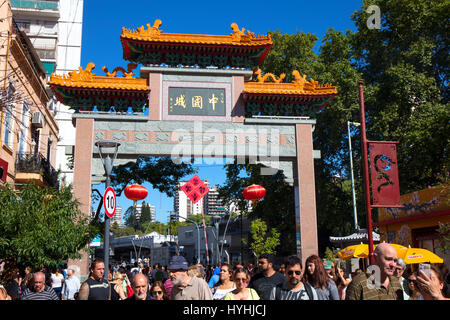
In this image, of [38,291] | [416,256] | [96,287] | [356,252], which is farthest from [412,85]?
[38,291]

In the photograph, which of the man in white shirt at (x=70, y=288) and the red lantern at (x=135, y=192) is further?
the red lantern at (x=135, y=192)

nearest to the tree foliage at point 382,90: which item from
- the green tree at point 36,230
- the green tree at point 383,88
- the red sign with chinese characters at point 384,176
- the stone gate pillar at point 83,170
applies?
the green tree at point 383,88

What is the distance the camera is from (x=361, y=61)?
29.9 metres

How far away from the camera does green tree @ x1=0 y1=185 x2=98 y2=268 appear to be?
11391 mm

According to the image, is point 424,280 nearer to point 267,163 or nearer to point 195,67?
point 267,163

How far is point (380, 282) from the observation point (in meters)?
4.23

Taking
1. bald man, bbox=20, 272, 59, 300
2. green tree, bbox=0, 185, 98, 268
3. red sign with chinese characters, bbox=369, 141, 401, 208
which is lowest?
bald man, bbox=20, 272, 59, 300

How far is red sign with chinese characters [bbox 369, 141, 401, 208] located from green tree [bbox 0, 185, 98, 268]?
8.38 meters

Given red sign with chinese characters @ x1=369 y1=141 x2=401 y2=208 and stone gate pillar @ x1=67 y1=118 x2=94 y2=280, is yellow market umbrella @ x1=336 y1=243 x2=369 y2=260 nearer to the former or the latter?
red sign with chinese characters @ x1=369 y1=141 x2=401 y2=208

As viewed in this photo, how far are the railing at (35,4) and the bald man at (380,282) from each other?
3983cm

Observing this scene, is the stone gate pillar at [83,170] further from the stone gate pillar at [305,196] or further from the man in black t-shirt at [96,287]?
the man in black t-shirt at [96,287]

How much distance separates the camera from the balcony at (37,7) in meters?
37.1

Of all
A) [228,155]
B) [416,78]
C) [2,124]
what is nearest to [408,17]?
[416,78]

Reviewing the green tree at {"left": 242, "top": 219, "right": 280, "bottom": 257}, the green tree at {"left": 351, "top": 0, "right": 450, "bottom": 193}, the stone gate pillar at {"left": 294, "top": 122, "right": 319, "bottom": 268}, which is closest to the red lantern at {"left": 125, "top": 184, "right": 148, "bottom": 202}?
the stone gate pillar at {"left": 294, "top": 122, "right": 319, "bottom": 268}
